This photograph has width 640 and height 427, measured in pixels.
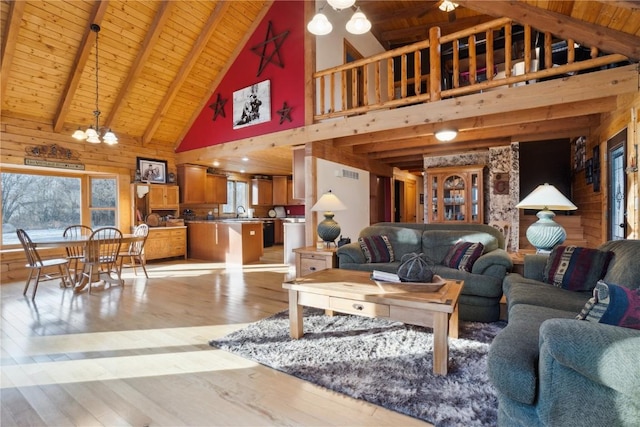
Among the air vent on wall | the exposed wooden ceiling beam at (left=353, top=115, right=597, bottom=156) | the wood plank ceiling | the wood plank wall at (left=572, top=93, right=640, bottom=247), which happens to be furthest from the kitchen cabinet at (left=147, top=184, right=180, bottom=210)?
the wood plank wall at (left=572, top=93, right=640, bottom=247)

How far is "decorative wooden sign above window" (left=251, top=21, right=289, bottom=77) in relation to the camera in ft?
18.1

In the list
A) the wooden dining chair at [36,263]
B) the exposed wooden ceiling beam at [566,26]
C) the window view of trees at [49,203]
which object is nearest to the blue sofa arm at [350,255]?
the exposed wooden ceiling beam at [566,26]

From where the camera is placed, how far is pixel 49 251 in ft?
18.5

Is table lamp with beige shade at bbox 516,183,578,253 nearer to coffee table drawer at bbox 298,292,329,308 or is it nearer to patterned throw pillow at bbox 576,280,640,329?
patterned throw pillow at bbox 576,280,640,329

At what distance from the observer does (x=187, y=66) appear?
19.3 feet

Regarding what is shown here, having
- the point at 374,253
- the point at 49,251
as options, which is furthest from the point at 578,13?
the point at 49,251

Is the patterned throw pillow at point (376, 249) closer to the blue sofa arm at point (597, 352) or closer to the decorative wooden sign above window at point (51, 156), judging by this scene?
the blue sofa arm at point (597, 352)

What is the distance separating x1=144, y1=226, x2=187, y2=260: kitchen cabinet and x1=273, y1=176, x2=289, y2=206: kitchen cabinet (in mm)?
3146

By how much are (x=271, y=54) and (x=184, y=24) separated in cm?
157

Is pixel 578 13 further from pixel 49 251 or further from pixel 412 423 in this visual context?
pixel 49 251

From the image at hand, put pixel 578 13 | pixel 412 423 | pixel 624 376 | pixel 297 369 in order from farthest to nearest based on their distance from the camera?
pixel 578 13 < pixel 297 369 < pixel 412 423 < pixel 624 376

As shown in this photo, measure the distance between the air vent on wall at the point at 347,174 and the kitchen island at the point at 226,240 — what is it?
7.07ft

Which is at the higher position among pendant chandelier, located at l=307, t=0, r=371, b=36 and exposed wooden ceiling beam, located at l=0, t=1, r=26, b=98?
exposed wooden ceiling beam, located at l=0, t=1, r=26, b=98

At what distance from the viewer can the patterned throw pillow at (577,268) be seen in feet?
7.48
